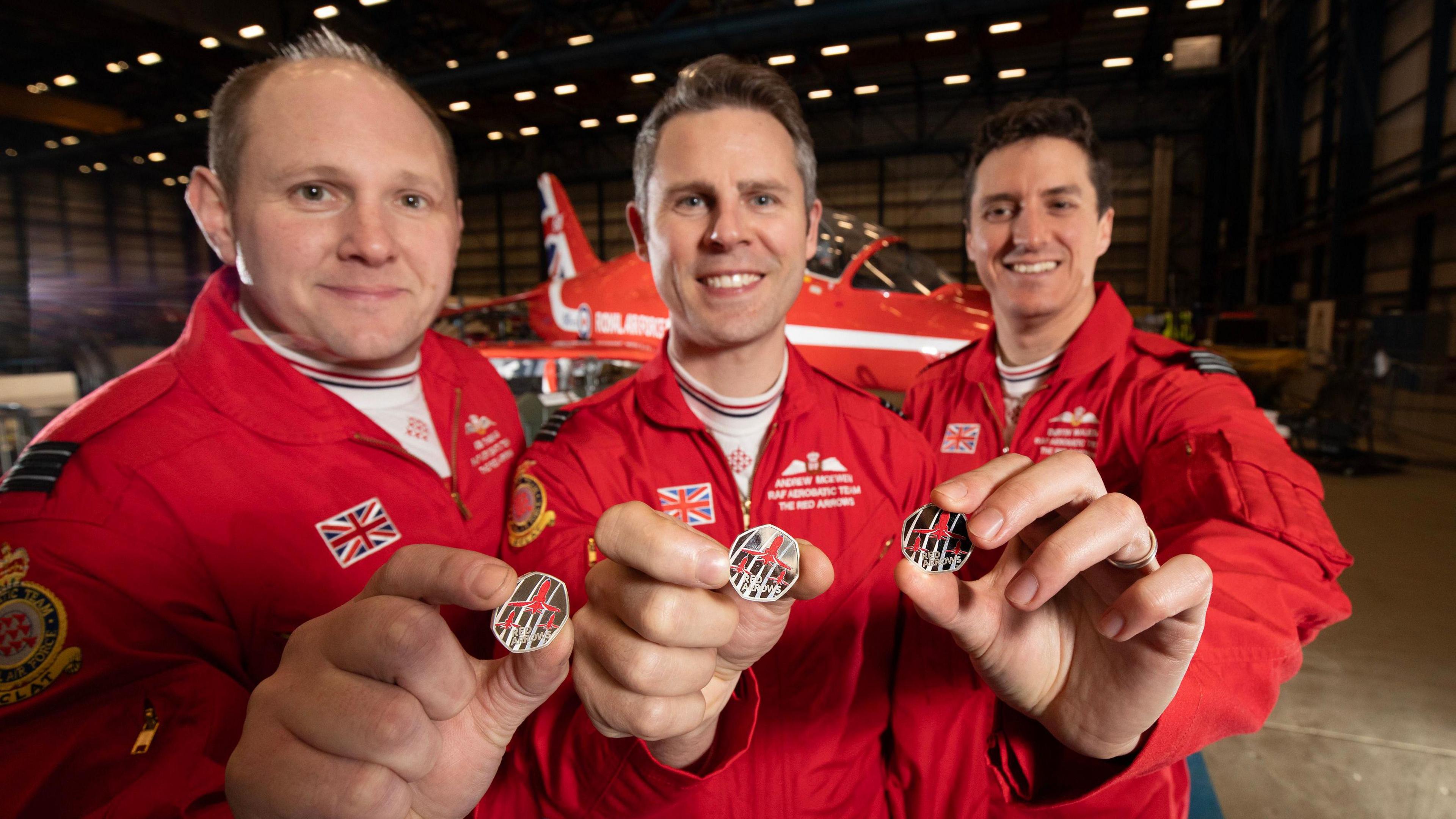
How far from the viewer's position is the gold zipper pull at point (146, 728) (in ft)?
3.00

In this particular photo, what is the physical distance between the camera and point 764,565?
2.64 ft

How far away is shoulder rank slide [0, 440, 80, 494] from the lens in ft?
3.20

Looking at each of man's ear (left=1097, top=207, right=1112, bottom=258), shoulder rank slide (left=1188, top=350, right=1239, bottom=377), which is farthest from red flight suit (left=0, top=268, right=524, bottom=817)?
man's ear (left=1097, top=207, right=1112, bottom=258)

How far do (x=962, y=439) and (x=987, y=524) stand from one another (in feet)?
4.52

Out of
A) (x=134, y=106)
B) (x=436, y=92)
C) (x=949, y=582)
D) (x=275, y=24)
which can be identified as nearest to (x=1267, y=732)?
(x=949, y=582)

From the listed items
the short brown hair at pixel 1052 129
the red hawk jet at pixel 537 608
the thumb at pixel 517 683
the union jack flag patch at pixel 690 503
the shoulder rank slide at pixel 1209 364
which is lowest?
the thumb at pixel 517 683

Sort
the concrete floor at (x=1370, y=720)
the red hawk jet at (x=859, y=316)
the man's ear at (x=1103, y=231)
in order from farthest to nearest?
the red hawk jet at (x=859, y=316) < the concrete floor at (x=1370, y=720) < the man's ear at (x=1103, y=231)

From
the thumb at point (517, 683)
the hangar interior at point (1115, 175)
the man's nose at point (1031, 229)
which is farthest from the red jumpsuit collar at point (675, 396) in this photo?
the hangar interior at point (1115, 175)

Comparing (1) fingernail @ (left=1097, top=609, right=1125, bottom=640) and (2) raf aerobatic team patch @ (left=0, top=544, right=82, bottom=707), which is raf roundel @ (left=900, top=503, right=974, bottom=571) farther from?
(2) raf aerobatic team patch @ (left=0, top=544, right=82, bottom=707)

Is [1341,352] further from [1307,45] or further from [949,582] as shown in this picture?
[1307,45]

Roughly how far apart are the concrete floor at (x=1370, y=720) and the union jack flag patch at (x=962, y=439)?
6.84 feet

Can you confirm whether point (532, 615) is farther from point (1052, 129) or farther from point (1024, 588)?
point (1052, 129)

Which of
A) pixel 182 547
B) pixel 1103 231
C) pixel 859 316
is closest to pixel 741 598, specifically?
pixel 182 547

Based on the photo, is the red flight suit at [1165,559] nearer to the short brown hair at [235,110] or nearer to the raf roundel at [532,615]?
the raf roundel at [532,615]
